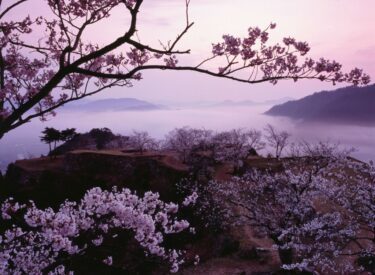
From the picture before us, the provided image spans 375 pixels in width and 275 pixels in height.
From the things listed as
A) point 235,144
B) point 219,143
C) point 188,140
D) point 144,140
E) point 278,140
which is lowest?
point 278,140

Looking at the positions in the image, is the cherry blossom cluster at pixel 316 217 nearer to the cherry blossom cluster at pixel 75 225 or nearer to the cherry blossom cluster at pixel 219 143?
the cherry blossom cluster at pixel 75 225

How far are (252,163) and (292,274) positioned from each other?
2465 cm

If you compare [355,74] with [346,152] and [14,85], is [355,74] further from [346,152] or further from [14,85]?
[346,152]

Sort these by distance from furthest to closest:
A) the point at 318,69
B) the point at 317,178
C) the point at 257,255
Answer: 1. the point at 257,255
2. the point at 317,178
3. the point at 318,69

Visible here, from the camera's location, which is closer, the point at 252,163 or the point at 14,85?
the point at 14,85

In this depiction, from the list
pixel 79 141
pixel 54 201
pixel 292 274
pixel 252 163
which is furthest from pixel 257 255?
pixel 79 141

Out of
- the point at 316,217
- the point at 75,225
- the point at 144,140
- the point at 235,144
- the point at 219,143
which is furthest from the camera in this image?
the point at 144,140

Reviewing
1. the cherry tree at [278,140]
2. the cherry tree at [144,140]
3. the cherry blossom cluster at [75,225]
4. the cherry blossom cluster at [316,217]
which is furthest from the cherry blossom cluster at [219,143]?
the cherry blossom cluster at [75,225]

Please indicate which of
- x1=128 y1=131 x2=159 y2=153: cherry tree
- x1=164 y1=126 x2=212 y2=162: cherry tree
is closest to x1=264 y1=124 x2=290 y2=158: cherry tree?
x1=164 y1=126 x2=212 y2=162: cherry tree

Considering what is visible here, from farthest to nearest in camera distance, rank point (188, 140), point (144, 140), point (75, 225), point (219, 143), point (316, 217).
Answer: point (144, 140), point (188, 140), point (219, 143), point (316, 217), point (75, 225)

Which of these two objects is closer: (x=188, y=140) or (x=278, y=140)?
(x=188, y=140)

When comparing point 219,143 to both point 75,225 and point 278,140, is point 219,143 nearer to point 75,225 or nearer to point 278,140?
point 278,140

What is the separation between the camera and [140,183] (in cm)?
3994

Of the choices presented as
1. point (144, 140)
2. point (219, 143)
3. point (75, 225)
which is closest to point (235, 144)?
point (219, 143)
